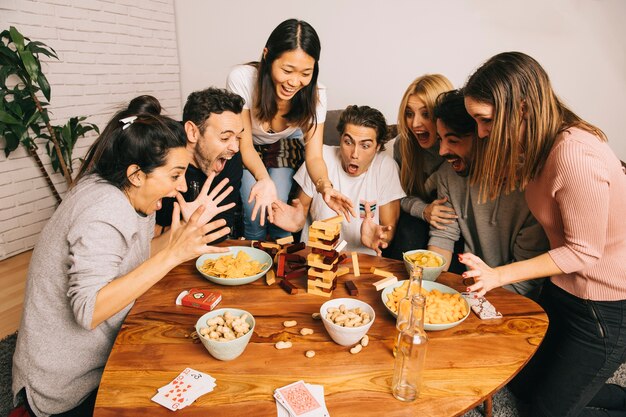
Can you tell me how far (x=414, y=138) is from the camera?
238cm

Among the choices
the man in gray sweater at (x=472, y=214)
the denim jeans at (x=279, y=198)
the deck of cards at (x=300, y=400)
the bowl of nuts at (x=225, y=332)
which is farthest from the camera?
the denim jeans at (x=279, y=198)

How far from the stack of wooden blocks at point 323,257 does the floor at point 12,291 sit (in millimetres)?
2026

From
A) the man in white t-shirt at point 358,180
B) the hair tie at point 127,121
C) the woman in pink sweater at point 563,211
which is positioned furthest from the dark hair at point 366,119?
the hair tie at point 127,121

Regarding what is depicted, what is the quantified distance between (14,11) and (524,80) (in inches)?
134

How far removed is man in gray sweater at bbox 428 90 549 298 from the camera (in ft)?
6.13

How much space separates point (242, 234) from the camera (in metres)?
2.89

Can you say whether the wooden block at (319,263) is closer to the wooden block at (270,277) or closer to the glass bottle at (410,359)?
the wooden block at (270,277)

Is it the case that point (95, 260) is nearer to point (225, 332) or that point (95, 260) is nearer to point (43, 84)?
point (225, 332)

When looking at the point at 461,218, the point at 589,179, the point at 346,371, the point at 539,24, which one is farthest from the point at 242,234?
the point at 539,24

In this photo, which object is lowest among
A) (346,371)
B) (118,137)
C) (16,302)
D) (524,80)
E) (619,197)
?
(16,302)

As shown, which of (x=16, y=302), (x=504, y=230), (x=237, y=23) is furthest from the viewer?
(x=237, y=23)

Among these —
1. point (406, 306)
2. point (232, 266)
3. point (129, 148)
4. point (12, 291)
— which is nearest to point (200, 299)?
point (232, 266)

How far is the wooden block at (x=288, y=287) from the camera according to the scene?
4.74 feet

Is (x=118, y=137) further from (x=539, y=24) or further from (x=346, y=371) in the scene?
(x=539, y=24)
